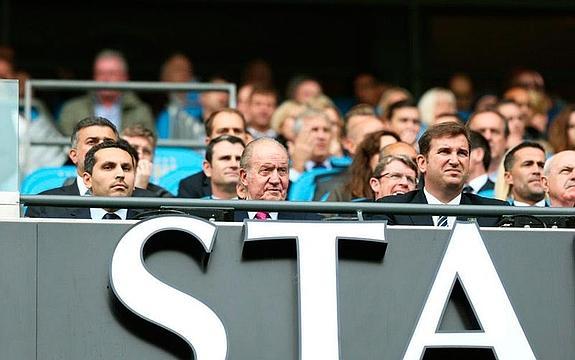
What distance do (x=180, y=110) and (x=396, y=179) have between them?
5547 millimetres

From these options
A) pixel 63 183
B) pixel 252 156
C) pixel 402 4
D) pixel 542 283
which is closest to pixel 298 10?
pixel 402 4

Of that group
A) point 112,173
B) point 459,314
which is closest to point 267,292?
point 459,314

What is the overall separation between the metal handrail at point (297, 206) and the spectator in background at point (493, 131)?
426 centimetres

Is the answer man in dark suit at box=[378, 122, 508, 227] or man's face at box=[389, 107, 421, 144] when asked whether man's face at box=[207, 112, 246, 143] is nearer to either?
man's face at box=[389, 107, 421, 144]

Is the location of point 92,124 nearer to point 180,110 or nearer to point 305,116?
point 305,116

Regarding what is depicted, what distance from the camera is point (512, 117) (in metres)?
14.9

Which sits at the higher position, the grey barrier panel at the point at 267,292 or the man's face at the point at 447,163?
the man's face at the point at 447,163

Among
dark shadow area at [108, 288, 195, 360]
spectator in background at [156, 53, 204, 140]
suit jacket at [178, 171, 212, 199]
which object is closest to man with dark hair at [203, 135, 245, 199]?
suit jacket at [178, 171, 212, 199]

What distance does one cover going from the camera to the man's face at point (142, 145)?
41.2 feet

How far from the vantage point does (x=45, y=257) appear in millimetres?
8992

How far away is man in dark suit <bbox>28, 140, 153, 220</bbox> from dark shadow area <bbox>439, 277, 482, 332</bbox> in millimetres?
2171

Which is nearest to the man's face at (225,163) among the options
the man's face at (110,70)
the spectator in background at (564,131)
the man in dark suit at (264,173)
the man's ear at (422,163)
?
the man in dark suit at (264,173)

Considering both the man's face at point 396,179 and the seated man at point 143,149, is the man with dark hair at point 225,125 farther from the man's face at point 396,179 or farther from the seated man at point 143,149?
the man's face at point 396,179

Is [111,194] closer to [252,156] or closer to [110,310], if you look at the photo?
[252,156]
